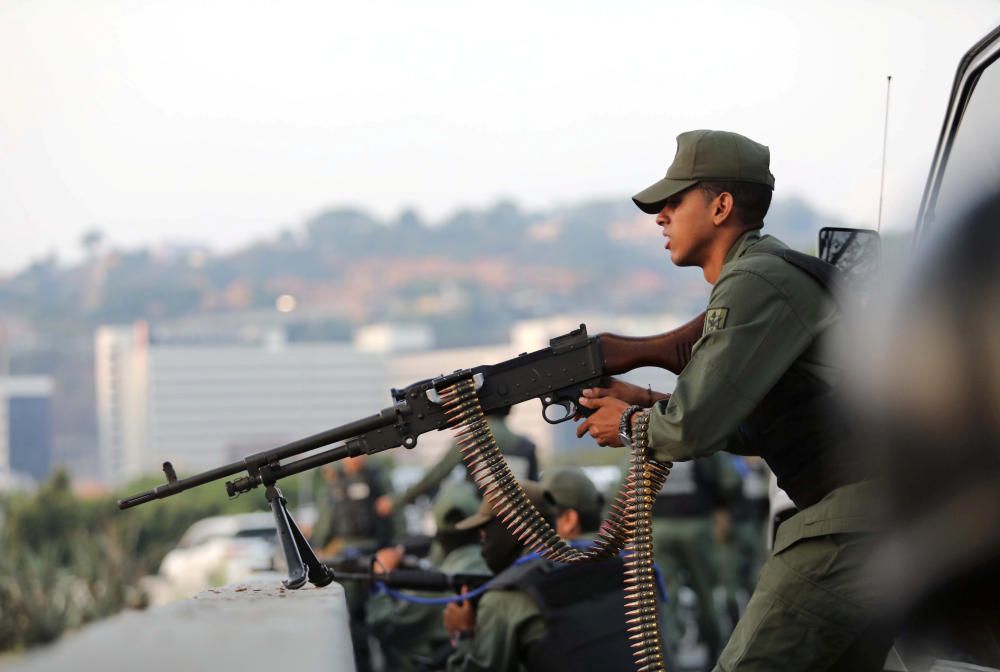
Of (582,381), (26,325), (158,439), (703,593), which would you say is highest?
(26,325)

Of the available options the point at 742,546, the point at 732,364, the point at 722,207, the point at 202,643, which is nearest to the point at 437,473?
the point at 742,546

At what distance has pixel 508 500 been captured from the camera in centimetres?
507

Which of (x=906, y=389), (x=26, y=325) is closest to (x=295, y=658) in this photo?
(x=906, y=389)

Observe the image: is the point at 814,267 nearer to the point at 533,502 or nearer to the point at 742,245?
the point at 742,245

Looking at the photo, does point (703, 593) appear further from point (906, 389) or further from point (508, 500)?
Result: point (906, 389)

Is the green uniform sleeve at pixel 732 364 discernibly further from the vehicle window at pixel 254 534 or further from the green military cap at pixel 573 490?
the vehicle window at pixel 254 534

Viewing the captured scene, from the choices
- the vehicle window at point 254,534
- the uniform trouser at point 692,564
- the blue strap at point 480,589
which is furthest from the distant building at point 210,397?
the blue strap at point 480,589

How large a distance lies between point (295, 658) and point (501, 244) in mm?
151541

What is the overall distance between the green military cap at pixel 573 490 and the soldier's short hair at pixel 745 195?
2.78 metres

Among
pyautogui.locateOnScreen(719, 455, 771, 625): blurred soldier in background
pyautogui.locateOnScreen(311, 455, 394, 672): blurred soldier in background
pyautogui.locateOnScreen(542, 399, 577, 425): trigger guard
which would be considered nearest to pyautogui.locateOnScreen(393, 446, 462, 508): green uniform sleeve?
pyautogui.locateOnScreen(311, 455, 394, 672): blurred soldier in background

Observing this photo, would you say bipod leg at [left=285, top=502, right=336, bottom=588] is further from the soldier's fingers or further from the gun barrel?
the soldier's fingers

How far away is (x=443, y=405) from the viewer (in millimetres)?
4730

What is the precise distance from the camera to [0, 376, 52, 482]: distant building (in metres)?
100

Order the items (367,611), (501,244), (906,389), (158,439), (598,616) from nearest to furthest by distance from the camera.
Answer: (906,389)
(598,616)
(367,611)
(158,439)
(501,244)
